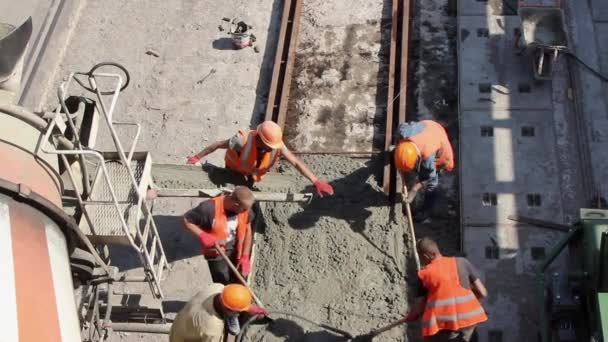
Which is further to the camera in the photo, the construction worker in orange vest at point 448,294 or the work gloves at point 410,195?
the work gloves at point 410,195

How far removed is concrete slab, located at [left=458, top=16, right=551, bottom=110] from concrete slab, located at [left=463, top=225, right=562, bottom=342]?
1817mm

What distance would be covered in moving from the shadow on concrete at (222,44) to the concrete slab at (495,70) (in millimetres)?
3137

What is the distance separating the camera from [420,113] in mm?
9289

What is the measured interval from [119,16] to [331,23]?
3139mm

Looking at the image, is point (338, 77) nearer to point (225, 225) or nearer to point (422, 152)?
point (422, 152)

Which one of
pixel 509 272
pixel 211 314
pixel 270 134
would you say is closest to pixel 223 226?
pixel 270 134

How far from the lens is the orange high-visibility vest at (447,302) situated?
6359 millimetres

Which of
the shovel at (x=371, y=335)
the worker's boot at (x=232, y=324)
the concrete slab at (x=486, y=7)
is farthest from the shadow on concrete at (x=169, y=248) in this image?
the concrete slab at (x=486, y=7)

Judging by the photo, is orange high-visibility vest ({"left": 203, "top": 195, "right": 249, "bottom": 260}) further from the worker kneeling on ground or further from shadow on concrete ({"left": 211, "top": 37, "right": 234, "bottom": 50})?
shadow on concrete ({"left": 211, "top": 37, "right": 234, "bottom": 50})

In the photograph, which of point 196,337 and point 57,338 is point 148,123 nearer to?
point 196,337

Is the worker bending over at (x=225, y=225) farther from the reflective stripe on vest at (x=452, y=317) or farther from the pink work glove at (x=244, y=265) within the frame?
the reflective stripe on vest at (x=452, y=317)

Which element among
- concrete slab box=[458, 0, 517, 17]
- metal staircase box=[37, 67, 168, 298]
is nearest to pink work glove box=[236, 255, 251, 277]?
metal staircase box=[37, 67, 168, 298]

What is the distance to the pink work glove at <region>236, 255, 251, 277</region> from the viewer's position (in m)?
7.41

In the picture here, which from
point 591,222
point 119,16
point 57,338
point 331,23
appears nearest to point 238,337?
point 57,338
